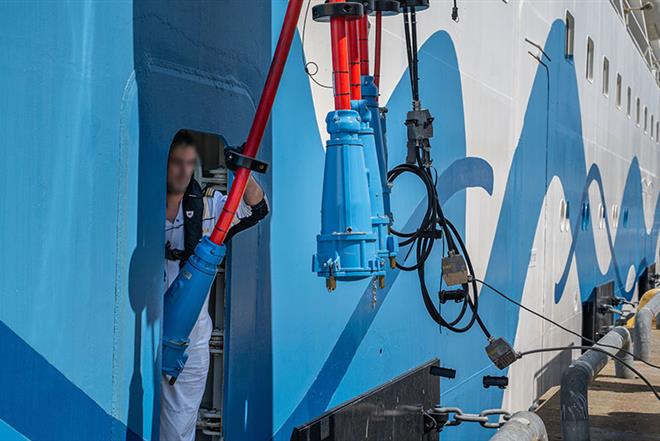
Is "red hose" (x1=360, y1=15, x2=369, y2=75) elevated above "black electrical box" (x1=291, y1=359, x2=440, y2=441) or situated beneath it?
elevated above

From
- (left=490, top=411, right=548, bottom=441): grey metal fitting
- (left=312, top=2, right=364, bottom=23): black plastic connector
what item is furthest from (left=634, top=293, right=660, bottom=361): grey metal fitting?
(left=312, top=2, right=364, bottom=23): black plastic connector

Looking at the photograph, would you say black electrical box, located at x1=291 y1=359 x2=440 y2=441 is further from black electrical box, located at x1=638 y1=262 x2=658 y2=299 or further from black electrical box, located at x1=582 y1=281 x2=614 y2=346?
black electrical box, located at x1=638 y1=262 x2=658 y2=299

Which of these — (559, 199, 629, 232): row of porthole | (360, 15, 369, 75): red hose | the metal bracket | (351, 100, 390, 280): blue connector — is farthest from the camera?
(559, 199, 629, 232): row of porthole

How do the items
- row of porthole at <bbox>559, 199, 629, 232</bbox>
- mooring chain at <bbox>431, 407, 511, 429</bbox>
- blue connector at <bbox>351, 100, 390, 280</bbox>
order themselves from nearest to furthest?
blue connector at <bbox>351, 100, 390, 280</bbox>
mooring chain at <bbox>431, 407, 511, 429</bbox>
row of porthole at <bbox>559, 199, 629, 232</bbox>

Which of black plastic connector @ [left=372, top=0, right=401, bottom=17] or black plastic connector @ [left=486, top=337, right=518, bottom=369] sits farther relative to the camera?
black plastic connector @ [left=486, top=337, right=518, bottom=369]

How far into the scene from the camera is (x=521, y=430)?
4.61 meters

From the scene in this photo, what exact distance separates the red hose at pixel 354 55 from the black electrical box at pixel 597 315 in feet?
25.4

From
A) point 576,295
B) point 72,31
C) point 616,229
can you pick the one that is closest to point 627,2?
point 616,229

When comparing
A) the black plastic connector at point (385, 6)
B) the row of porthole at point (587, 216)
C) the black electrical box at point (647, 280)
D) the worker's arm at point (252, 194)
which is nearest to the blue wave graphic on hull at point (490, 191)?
the row of porthole at point (587, 216)

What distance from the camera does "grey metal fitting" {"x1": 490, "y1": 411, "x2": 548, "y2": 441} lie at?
4461 millimetres

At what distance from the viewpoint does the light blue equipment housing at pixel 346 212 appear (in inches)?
114

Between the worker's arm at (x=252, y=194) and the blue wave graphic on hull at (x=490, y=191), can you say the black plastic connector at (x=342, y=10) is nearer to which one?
the worker's arm at (x=252, y=194)

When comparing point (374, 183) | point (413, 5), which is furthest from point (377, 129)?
point (413, 5)

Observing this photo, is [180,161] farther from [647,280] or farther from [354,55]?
[647,280]
